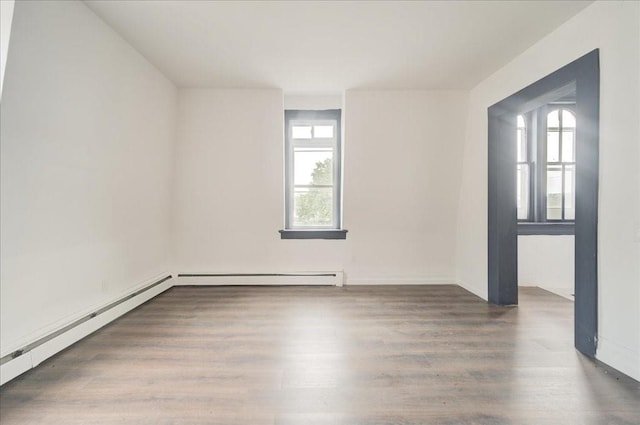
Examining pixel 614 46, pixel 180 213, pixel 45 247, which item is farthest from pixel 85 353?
pixel 614 46

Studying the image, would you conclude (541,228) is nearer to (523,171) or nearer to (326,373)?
(523,171)

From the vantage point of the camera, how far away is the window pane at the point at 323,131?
4.38 m

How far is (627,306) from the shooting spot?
199 centimetres

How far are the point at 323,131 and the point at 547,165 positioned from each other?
3.21 metres

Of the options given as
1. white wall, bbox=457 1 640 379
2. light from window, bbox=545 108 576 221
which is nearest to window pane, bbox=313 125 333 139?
white wall, bbox=457 1 640 379

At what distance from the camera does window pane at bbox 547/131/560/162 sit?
428 centimetres

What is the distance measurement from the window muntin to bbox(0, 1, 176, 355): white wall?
1848mm

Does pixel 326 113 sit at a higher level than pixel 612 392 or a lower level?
higher

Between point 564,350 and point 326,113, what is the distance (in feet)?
12.0

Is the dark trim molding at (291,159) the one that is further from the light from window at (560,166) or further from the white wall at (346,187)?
the light from window at (560,166)

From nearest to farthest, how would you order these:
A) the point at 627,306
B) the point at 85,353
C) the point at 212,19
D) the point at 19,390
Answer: the point at 19,390 < the point at 627,306 < the point at 85,353 < the point at 212,19

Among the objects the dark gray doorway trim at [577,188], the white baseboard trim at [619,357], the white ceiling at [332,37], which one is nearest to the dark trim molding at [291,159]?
the white ceiling at [332,37]

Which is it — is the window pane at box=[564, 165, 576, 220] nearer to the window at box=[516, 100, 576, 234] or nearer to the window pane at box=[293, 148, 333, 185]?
the window at box=[516, 100, 576, 234]

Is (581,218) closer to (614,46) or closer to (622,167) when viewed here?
(622,167)
